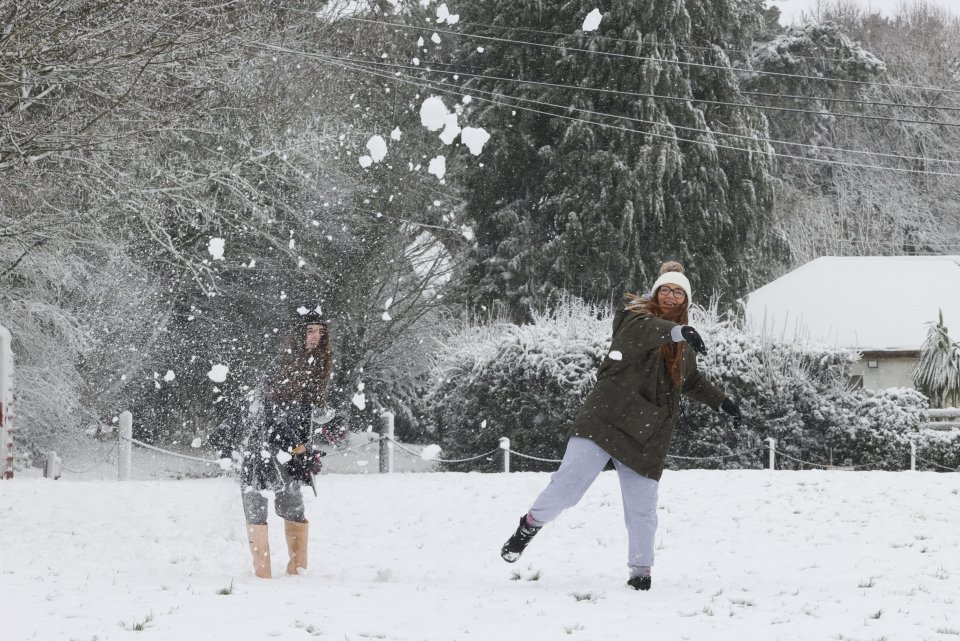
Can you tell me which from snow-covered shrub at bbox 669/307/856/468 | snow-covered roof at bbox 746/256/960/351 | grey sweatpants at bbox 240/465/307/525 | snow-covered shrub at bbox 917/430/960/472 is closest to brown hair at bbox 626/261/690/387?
grey sweatpants at bbox 240/465/307/525

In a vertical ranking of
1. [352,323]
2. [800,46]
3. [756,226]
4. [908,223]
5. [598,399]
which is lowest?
[598,399]

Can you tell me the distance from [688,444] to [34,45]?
11273 millimetres

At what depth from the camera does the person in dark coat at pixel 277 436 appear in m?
6.53

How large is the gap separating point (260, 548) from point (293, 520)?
0.28m

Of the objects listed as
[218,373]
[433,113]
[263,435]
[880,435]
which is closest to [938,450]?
[880,435]

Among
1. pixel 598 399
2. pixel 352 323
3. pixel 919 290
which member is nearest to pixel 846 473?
pixel 598 399

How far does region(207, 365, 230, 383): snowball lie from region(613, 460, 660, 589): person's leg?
15.8 metres

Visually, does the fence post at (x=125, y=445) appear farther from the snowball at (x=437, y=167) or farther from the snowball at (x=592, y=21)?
the snowball at (x=592, y=21)

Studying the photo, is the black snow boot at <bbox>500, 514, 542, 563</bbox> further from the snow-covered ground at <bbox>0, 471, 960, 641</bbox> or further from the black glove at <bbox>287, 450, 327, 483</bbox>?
the black glove at <bbox>287, 450, 327, 483</bbox>

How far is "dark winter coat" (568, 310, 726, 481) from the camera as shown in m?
6.26

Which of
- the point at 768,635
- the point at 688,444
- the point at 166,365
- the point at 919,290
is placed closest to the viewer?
the point at 768,635

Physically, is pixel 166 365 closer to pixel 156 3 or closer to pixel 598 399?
pixel 156 3

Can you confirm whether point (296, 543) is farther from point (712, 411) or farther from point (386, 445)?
point (386, 445)

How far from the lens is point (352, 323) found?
2227cm
